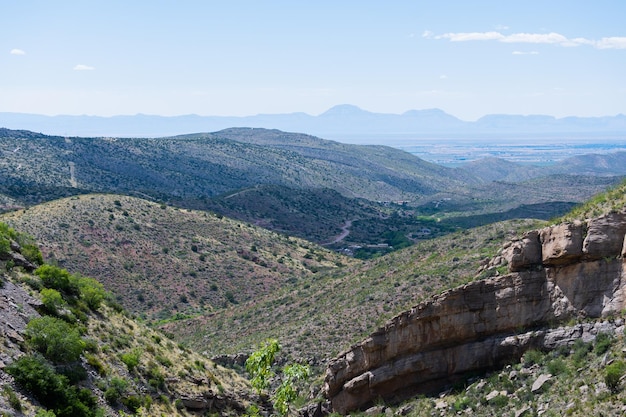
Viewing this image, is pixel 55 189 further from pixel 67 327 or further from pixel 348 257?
pixel 67 327

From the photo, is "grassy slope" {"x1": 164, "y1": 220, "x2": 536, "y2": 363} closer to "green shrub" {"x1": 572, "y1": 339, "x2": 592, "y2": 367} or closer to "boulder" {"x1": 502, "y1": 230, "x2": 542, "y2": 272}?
"boulder" {"x1": 502, "y1": 230, "x2": 542, "y2": 272}

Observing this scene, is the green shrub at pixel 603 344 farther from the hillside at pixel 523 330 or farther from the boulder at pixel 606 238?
the boulder at pixel 606 238

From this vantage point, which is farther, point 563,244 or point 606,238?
point 563,244

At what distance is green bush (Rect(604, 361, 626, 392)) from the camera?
1678 centimetres

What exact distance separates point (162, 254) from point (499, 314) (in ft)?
173

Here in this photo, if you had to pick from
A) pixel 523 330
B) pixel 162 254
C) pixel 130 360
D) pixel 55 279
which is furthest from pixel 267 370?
pixel 162 254

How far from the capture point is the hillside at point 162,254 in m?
61.6

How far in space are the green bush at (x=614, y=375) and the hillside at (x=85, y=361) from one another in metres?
12.5

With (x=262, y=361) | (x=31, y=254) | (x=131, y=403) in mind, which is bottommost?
(x=131, y=403)

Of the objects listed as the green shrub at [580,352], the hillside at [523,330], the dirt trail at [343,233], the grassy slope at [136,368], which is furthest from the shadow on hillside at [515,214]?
the green shrub at [580,352]

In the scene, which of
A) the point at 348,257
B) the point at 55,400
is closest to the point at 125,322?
the point at 55,400

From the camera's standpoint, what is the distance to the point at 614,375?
1684 cm

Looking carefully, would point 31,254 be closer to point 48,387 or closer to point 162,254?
point 48,387

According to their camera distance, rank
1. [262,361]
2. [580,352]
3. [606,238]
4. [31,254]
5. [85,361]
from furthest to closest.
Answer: [31,254] < [85,361] < [606,238] < [580,352] < [262,361]
